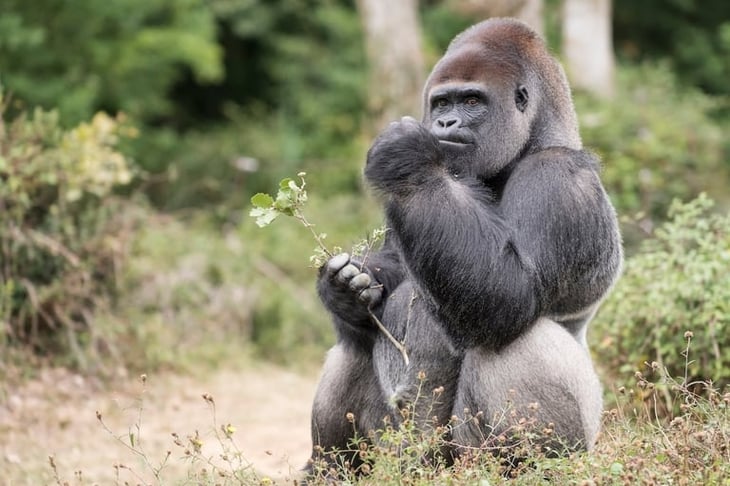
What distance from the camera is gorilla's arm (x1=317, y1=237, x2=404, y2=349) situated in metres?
Result: 4.41

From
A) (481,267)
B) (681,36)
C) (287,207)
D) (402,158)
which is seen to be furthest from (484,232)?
(681,36)

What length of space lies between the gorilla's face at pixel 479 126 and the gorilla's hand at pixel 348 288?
1.99 ft

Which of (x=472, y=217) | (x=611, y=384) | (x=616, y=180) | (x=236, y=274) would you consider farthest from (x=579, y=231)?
(x=616, y=180)

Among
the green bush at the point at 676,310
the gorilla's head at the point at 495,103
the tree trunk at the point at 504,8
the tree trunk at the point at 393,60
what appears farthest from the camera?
the tree trunk at the point at 393,60

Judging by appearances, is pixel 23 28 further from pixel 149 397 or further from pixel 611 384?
pixel 611 384

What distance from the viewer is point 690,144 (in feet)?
41.2

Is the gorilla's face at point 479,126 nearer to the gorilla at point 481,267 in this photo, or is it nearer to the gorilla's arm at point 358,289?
the gorilla at point 481,267

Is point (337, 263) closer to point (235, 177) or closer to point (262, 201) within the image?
point (262, 201)

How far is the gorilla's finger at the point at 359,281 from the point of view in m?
4.38

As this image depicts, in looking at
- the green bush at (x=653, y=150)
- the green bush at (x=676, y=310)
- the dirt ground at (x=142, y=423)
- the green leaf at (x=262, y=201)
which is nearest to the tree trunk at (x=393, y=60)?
the green bush at (x=653, y=150)

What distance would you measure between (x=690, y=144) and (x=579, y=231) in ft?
29.9

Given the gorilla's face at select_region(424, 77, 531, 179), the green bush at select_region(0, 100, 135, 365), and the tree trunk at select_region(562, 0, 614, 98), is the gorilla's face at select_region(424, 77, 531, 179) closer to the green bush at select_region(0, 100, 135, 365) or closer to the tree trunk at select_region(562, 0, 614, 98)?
the green bush at select_region(0, 100, 135, 365)

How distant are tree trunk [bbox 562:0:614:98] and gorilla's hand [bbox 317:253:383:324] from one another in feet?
35.8

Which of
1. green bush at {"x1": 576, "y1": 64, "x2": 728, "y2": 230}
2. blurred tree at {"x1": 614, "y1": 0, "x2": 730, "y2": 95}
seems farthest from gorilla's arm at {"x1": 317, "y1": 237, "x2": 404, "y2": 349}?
blurred tree at {"x1": 614, "y1": 0, "x2": 730, "y2": 95}
